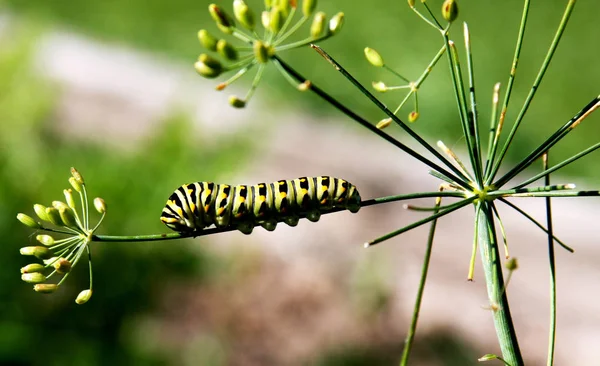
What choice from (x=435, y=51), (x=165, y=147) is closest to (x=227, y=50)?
(x=165, y=147)

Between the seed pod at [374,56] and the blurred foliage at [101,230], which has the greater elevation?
the blurred foliage at [101,230]

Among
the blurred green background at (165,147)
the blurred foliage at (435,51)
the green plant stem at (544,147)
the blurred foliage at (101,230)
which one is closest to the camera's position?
the green plant stem at (544,147)

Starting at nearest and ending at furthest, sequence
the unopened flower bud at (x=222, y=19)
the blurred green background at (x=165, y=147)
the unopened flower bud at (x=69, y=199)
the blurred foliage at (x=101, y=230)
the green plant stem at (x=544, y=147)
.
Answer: the unopened flower bud at (x=222, y=19), the green plant stem at (x=544, y=147), the unopened flower bud at (x=69, y=199), the blurred foliage at (x=101, y=230), the blurred green background at (x=165, y=147)

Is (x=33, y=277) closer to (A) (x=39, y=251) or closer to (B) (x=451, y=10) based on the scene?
(A) (x=39, y=251)

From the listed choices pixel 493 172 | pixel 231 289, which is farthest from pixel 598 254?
pixel 493 172

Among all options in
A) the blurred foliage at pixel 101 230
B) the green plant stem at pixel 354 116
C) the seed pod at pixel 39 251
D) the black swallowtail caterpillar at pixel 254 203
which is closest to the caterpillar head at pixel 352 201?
the black swallowtail caterpillar at pixel 254 203

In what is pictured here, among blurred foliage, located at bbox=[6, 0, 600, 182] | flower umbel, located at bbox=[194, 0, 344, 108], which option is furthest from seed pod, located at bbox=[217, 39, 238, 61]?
blurred foliage, located at bbox=[6, 0, 600, 182]

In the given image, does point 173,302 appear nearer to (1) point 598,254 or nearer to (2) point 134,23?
(1) point 598,254

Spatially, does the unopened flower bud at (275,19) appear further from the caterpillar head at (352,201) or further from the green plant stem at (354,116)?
the caterpillar head at (352,201)
